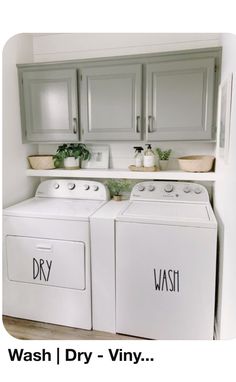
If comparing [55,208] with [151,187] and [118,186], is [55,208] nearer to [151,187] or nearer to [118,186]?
[118,186]

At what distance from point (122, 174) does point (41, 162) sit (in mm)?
A: 772

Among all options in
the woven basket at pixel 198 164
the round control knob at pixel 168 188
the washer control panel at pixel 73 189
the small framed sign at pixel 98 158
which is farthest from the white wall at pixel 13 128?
the woven basket at pixel 198 164

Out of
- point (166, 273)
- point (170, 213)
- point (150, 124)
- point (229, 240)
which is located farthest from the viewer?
point (150, 124)

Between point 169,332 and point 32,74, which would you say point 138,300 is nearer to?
point 169,332

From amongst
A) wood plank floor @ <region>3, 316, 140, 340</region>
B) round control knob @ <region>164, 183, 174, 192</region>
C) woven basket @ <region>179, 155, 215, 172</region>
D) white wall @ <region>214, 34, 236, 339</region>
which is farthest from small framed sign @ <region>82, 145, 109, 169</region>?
wood plank floor @ <region>3, 316, 140, 340</region>

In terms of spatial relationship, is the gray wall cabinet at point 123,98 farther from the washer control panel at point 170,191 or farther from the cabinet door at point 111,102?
the washer control panel at point 170,191

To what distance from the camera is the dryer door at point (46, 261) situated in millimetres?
2049

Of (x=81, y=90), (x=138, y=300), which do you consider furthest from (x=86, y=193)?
(x=138, y=300)

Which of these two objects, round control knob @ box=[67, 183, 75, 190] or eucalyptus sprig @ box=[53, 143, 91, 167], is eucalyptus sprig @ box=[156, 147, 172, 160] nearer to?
eucalyptus sprig @ box=[53, 143, 91, 167]

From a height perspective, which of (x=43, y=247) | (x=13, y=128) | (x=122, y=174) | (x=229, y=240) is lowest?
(x=43, y=247)

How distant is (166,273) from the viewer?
189 centimetres

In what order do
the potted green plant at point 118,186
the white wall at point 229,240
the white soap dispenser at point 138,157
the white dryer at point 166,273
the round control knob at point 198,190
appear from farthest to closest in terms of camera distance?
the potted green plant at point 118,186 → the white soap dispenser at point 138,157 → the round control knob at point 198,190 → the white dryer at point 166,273 → the white wall at point 229,240

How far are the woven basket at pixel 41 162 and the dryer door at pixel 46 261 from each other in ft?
2.37

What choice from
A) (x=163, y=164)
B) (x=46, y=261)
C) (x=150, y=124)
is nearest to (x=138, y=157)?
(x=163, y=164)
